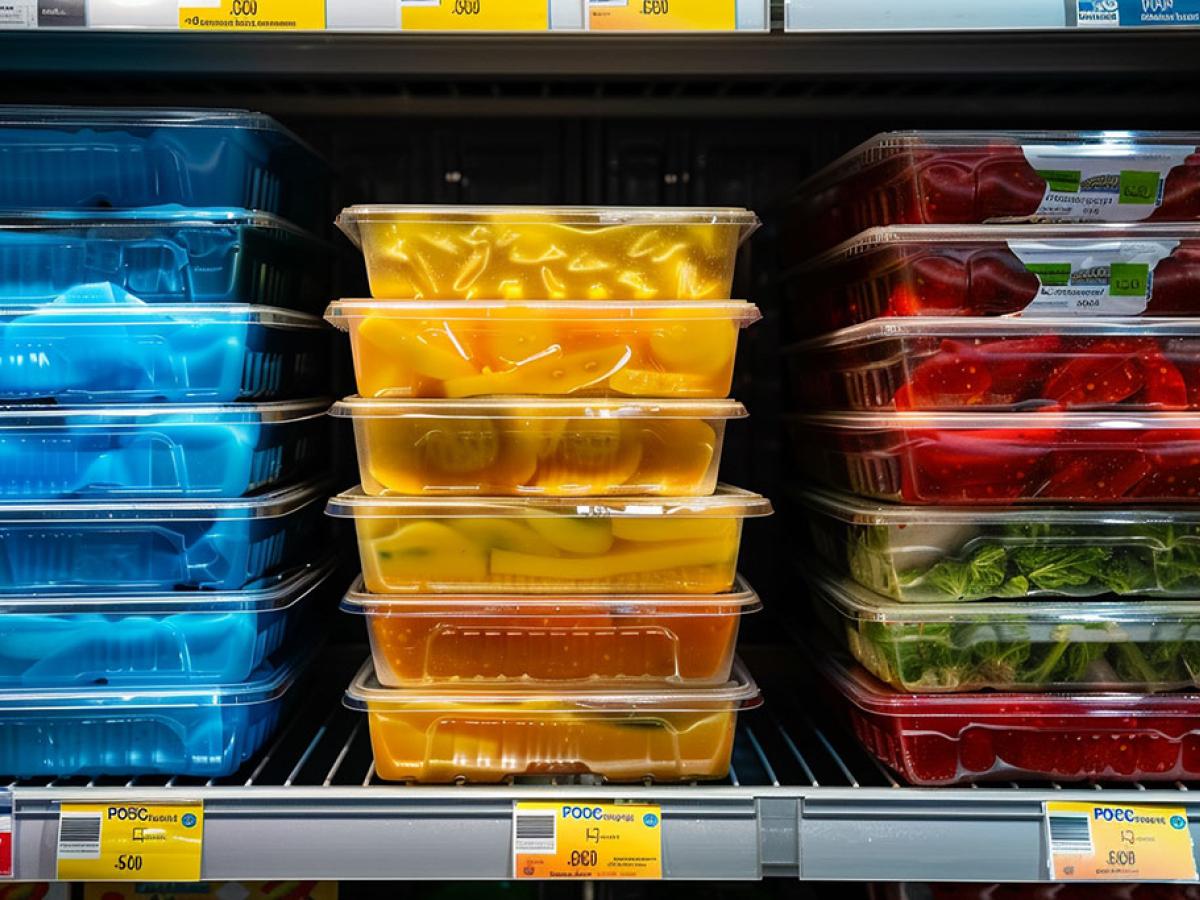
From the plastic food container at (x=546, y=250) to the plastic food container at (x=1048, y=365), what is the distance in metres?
0.22

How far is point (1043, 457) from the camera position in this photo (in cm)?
101

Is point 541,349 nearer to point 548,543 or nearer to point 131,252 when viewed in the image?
point 548,543

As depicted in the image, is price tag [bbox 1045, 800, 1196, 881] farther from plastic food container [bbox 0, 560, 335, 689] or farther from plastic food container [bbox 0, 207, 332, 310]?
plastic food container [bbox 0, 207, 332, 310]

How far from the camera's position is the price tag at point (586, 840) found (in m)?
0.94

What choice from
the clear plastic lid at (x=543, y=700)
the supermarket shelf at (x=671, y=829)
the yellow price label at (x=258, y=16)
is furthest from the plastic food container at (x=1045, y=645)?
the yellow price label at (x=258, y=16)

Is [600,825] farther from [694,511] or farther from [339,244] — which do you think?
[339,244]

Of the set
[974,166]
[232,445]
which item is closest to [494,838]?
[232,445]

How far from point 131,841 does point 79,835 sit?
0.05m

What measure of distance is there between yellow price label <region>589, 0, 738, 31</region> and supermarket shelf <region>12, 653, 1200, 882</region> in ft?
2.57

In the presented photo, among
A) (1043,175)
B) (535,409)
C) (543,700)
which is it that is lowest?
(543,700)

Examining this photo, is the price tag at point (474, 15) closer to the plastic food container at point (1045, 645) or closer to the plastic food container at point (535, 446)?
the plastic food container at point (535, 446)

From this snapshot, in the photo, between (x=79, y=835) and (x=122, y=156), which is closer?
(x=79, y=835)

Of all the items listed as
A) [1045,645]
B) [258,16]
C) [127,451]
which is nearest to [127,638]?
[127,451]

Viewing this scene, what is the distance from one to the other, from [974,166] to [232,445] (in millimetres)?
864
